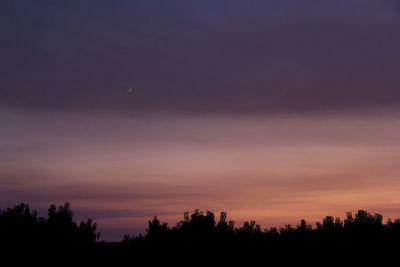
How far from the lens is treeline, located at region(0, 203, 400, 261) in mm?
50469

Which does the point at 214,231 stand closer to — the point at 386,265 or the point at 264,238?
the point at 264,238

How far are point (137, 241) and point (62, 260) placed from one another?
38.6 feet

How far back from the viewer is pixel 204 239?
6038cm

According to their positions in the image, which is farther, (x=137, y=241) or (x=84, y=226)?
(x=137, y=241)

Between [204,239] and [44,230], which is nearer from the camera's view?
[44,230]

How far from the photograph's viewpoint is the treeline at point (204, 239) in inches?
1987

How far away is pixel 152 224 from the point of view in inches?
2453

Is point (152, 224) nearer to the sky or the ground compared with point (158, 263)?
nearer to the sky

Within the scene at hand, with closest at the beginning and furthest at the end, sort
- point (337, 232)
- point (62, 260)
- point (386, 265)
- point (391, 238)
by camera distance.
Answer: point (62, 260) < point (386, 265) < point (391, 238) < point (337, 232)

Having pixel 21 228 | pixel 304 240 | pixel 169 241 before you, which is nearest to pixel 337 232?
pixel 304 240

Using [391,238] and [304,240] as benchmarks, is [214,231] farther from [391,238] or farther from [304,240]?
[391,238]

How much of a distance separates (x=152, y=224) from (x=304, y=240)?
55.2 ft

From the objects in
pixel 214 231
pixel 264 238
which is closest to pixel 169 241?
pixel 214 231

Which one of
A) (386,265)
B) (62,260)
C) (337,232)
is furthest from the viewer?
(337,232)
